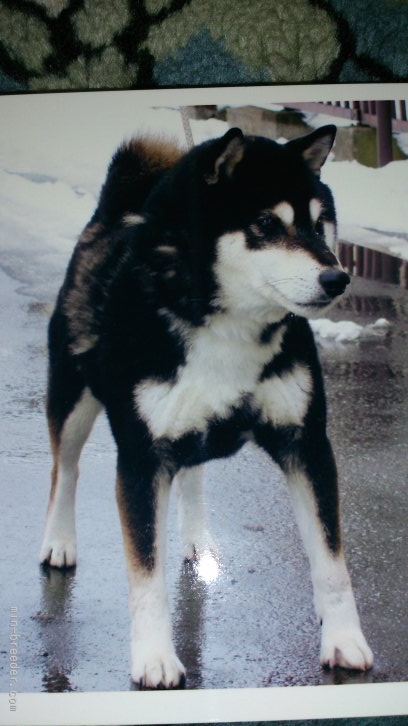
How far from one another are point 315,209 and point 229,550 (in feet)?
1.93

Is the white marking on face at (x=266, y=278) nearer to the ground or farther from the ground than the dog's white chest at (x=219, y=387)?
farther from the ground

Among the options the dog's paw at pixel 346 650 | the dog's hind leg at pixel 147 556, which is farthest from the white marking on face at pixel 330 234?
the dog's paw at pixel 346 650

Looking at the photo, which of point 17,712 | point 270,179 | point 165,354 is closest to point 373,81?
point 270,179

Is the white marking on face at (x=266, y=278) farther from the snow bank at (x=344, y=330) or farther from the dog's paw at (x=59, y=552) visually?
the dog's paw at (x=59, y=552)

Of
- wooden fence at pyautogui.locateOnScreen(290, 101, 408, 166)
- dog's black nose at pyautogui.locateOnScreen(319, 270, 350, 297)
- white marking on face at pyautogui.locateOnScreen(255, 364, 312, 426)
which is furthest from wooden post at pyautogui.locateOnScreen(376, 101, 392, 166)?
white marking on face at pyautogui.locateOnScreen(255, 364, 312, 426)

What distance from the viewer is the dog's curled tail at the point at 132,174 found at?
134cm

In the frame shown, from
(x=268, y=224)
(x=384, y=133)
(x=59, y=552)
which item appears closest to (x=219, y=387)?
(x=268, y=224)

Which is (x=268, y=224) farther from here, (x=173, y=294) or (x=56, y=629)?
(x=56, y=629)

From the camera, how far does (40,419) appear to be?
56.1 inches

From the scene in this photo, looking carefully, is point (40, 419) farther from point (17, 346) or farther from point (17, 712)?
point (17, 712)

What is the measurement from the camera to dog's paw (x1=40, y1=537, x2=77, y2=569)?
4.53 feet

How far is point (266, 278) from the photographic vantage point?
49.2 inches

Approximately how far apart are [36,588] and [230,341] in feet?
1.75

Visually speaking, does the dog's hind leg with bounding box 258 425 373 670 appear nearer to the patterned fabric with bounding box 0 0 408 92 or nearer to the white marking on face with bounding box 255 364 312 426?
the white marking on face with bounding box 255 364 312 426
